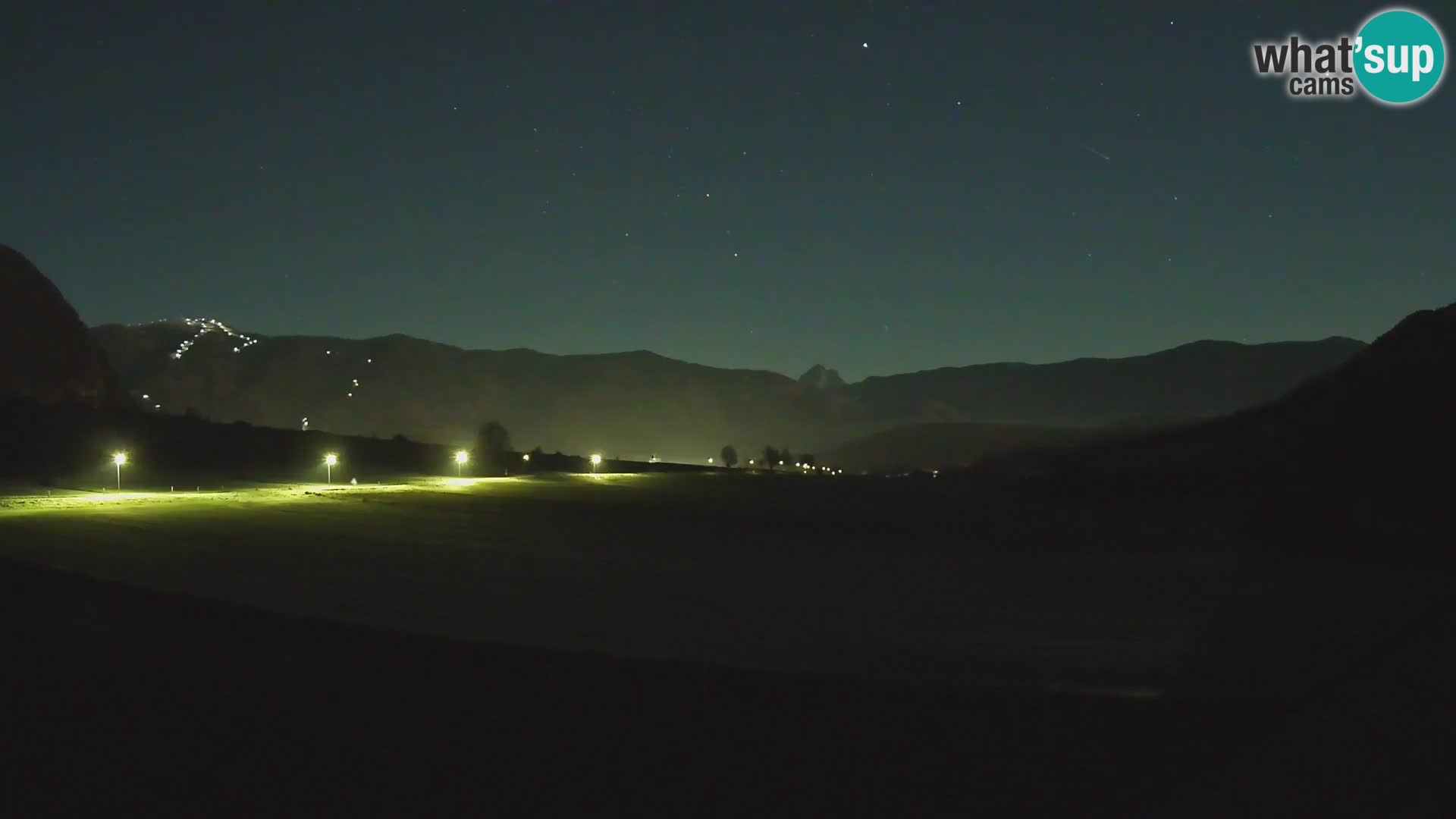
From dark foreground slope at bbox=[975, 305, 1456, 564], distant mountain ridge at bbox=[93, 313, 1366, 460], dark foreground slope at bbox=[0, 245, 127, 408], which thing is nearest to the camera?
dark foreground slope at bbox=[975, 305, 1456, 564]

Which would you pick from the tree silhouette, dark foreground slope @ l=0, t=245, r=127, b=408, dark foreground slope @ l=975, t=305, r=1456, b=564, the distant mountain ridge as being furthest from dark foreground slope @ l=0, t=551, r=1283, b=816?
the distant mountain ridge

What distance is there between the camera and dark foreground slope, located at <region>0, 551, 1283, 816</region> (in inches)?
225

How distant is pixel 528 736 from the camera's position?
6727mm

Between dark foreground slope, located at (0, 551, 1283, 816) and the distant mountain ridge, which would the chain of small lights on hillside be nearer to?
the distant mountain ridge

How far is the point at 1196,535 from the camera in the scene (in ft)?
75.7

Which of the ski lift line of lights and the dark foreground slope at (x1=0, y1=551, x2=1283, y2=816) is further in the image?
the ski lift line of lights

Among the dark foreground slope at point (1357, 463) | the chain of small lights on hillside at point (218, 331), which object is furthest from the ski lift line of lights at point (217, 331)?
the dark foreground slope at point (1357, 463)

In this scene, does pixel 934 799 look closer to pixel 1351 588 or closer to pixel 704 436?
pixel 1351 588

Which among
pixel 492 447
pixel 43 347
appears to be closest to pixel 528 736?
pixel 43 347

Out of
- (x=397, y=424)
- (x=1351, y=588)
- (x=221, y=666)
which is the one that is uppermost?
(x=397, y=424)

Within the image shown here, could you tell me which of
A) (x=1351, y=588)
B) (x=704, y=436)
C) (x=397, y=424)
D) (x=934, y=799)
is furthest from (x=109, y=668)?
(x=704, y=436)

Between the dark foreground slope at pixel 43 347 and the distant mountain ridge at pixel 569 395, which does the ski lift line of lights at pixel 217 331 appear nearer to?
the distant mountain ridge at pixel 569 395

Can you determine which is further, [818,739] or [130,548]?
[130,548]

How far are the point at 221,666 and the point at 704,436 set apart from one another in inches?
5981
